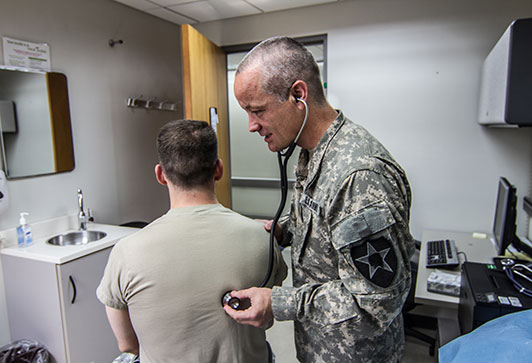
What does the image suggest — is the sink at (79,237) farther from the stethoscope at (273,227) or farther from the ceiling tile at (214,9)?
the ceiling tile at (214,9)

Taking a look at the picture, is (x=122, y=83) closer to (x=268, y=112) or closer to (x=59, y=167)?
(x=59, y=167)

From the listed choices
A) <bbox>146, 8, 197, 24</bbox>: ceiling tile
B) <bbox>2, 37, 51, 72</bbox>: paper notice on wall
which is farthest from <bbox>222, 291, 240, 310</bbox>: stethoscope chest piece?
<bbox>146, 8, 197, 24</bbox>: ceiling tile

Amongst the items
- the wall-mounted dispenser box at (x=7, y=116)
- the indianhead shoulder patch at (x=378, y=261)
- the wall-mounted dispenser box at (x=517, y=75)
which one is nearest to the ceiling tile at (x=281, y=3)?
the wall-mounted dispenser box at (x=517, y=75)

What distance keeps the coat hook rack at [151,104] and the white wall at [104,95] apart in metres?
0.06

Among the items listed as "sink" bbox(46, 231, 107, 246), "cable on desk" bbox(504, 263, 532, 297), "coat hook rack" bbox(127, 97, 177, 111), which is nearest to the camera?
"cable on desk" bbox(504, 263, 532, 297)

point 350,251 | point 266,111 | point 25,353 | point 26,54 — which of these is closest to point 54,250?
point 25,353

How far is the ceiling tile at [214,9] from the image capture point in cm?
285

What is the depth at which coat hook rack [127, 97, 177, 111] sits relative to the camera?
2.92 metres

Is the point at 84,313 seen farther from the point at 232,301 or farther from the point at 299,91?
the point at 299,91

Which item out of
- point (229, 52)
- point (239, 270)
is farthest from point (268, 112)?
point (229, 52)

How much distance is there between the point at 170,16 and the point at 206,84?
34.2 inches

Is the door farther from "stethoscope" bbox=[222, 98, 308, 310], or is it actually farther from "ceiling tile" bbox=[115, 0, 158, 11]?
"stethoscope" bbox=[222, 98, 308, 310]

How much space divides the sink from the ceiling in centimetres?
181

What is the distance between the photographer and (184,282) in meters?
0.92
